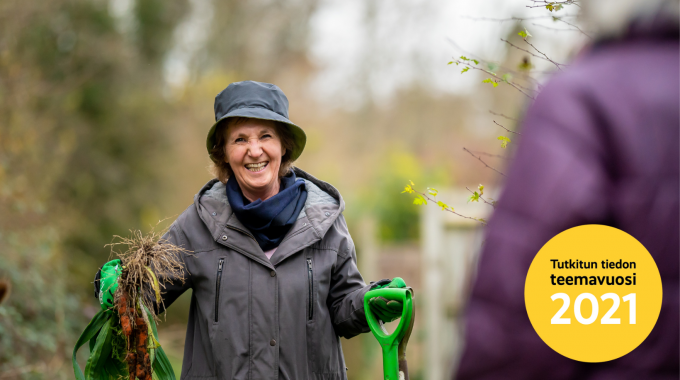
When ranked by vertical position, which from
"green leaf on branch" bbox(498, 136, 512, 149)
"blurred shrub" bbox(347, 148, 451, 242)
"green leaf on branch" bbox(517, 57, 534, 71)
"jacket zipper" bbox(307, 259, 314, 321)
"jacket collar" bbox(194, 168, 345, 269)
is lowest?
"jacket zipper" bbox(307, 259, 314, 321)

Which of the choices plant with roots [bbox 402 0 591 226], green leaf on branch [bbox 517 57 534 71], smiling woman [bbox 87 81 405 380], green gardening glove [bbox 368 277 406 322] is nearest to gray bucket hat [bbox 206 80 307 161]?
smiling woman [bbox 87 81 405 380]

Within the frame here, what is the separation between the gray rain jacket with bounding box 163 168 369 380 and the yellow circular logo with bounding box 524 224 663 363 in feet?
4.30

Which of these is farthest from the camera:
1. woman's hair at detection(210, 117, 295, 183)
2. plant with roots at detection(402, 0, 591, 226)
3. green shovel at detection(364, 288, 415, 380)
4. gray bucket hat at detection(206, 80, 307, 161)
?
woman's hair at detection(210, 117, 295, 183)

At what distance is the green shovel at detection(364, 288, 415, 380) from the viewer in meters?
2.21

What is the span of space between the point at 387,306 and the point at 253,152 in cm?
83

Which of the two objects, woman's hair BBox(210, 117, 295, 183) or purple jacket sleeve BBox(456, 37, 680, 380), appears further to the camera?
woman's hair BBox(210, 117, 295, 183)

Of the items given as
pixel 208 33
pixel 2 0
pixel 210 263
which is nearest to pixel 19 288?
pixel 2 0

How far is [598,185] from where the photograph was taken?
100 cm

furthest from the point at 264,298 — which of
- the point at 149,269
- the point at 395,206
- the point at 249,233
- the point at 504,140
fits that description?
the point at 395,206

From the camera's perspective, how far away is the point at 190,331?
2.46 m

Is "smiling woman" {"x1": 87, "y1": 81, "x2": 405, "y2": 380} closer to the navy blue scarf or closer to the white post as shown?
the navy blue scarf

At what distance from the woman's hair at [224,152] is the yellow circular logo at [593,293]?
5.55 feet

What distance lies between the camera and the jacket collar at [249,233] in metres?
2.40

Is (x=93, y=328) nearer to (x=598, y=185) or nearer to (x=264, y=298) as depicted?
(x=264, y=298)
